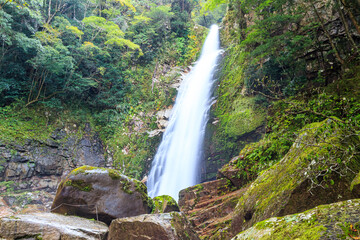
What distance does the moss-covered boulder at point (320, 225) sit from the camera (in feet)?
4.46

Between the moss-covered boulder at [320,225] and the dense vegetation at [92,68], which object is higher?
the dense vegetation at [92,68]

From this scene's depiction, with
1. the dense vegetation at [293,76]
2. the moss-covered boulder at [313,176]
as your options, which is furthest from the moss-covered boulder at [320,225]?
the dense vegetation at [293,76]

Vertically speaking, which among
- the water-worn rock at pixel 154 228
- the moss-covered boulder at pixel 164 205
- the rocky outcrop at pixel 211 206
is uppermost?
the water-worn rock at pixel 154 228

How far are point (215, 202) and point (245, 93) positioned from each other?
6.15 meters

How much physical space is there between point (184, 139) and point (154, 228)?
9.47 m

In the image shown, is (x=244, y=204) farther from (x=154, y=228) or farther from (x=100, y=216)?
(x=100, y=216)

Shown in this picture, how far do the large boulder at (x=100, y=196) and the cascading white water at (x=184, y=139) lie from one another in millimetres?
5711

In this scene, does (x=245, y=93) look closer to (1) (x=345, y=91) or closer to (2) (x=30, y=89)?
(1) (x=345, y=91)

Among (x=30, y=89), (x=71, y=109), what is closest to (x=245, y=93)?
(x=71, y=109)

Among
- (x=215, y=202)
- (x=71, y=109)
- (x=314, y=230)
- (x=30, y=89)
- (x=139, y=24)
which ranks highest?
(x=139, y=24)

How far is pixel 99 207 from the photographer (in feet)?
16.5

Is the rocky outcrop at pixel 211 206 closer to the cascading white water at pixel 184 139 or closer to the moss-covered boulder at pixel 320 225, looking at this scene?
the moss-covered boulder at pixel 320 225

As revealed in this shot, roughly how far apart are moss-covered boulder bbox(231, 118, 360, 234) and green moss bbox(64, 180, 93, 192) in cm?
360

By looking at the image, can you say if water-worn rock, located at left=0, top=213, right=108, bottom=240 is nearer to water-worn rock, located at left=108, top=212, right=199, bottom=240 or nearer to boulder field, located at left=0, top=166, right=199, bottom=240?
boulder field, located at left=0, top=166, right=199, bottom=240
